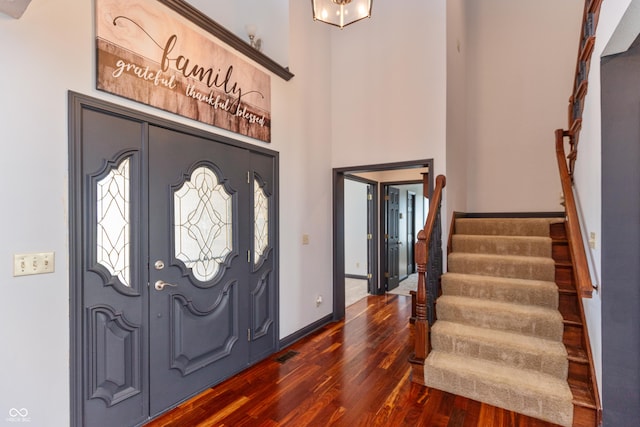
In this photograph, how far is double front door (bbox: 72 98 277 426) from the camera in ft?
6.15

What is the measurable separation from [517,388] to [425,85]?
121 inches

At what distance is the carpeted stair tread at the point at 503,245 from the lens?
10.5ft

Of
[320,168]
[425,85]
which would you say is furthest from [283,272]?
[425,85]

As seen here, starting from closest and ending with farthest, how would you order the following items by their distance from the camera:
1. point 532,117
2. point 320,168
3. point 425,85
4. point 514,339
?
1. point 514,339
2. point 425,85
3. point 320,168
4. point 532,117

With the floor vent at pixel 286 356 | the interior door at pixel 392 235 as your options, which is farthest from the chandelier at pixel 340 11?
the interior door at pixel 392 235

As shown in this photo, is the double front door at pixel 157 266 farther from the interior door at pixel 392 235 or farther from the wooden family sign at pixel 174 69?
the interior door at pixel 392 235

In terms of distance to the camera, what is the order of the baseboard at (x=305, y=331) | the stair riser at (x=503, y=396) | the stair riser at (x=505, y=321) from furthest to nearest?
the baseboard at (x=305, y=331)
the stair riser at (x=505, y=321)
the stair riser at (x=503, y=396)

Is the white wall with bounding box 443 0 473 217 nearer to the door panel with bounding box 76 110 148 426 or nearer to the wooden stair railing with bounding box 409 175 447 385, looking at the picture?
the wooden stair railing with bounding box 409 175 447 385

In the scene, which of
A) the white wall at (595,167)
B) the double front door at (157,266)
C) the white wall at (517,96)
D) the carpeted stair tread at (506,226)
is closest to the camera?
the white wall at (595,167)

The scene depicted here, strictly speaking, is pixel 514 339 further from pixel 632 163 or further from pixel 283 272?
pixel 283 272

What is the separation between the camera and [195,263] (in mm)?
2482

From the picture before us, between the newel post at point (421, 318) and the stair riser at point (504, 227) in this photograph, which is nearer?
the newel post at point (421, 318)

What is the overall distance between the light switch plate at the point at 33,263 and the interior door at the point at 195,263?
0.56 metres

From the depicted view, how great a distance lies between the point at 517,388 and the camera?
2.25m
